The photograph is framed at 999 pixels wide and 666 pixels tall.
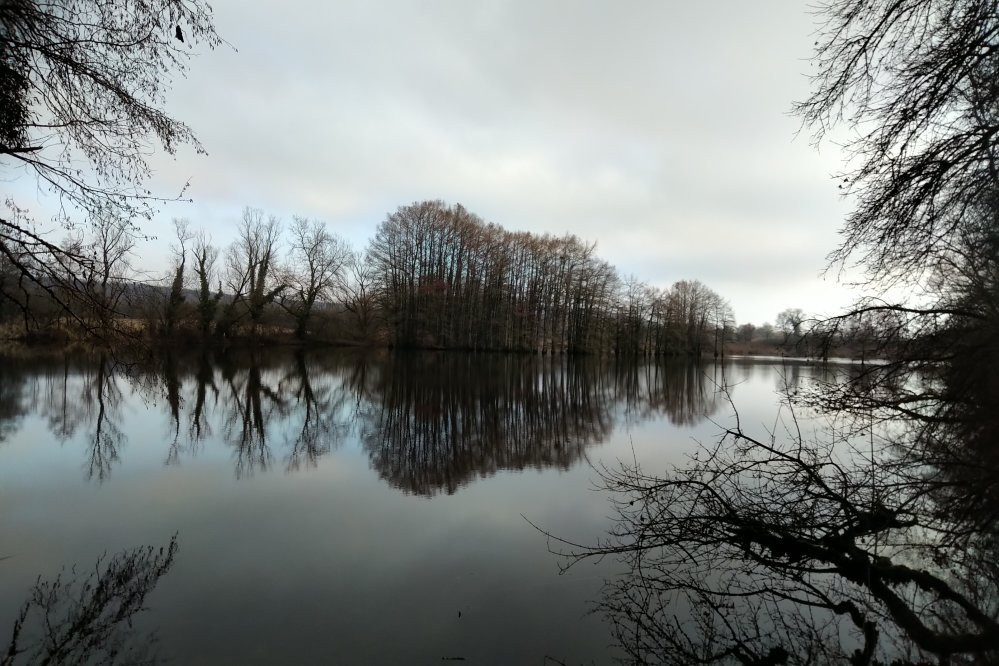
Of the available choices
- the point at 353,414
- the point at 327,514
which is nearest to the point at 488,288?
the point at 353,414

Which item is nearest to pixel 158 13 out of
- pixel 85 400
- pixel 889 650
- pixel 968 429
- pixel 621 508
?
pixel 621 508

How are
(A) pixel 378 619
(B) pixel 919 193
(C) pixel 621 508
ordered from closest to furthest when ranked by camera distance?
(A) pixel 378 619, (B) pixel 919 193, (C) pixel 621 508

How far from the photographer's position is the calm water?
3.26m

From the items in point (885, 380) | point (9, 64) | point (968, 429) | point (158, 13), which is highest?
point (158, 13)

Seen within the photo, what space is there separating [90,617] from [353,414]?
27.6 feet

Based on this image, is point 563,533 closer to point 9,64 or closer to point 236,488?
point 236,488

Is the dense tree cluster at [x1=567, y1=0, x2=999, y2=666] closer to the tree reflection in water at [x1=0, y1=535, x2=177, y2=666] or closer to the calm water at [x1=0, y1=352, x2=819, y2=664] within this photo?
the calm water at [x1=0, y1=352, x2=819, y2=664]

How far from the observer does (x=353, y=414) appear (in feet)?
38.2

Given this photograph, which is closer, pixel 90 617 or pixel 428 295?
pixel 90 617

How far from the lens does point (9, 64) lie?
3643 millimetres

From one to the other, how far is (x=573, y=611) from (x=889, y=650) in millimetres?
2208

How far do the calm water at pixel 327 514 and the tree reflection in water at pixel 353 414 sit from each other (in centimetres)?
9

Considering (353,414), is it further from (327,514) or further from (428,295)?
(428,295)

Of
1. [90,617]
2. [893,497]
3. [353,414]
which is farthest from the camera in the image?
[353,414]
